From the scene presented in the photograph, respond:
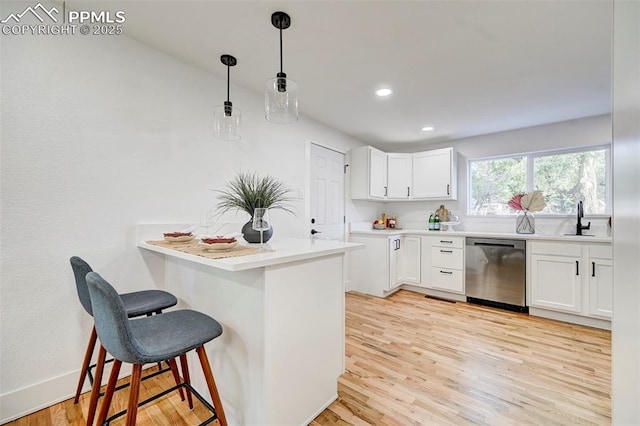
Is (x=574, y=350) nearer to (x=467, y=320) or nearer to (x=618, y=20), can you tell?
(x=467, y=320)

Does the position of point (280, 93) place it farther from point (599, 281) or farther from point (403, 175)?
point (599, 281)

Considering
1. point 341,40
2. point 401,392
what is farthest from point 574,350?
point 341,40

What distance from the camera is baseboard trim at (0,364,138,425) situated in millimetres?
1452

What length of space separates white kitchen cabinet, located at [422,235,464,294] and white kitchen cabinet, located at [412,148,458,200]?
2.36 ft

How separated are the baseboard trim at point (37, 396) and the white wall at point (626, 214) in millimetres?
2523

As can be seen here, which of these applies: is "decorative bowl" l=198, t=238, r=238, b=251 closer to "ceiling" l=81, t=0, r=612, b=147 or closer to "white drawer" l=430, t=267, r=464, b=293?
"ceiling" l=81, t=0, r=612, b=147

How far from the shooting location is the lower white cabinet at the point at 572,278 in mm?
2686

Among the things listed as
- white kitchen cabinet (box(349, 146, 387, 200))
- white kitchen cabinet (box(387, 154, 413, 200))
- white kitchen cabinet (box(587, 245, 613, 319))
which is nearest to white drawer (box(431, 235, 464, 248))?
white kitchen cabinet (box(387, 154, 413, 200))

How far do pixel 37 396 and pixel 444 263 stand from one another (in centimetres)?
398

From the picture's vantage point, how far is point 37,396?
5.03 feet

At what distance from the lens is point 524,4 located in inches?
60.5

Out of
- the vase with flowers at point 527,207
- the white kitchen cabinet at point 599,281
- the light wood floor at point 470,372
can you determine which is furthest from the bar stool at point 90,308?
the vase with flowers at point 527,207

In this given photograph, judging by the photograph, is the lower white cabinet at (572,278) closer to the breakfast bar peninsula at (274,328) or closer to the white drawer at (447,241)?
the white drawer at (447,241)

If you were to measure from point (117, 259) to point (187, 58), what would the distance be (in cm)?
162
